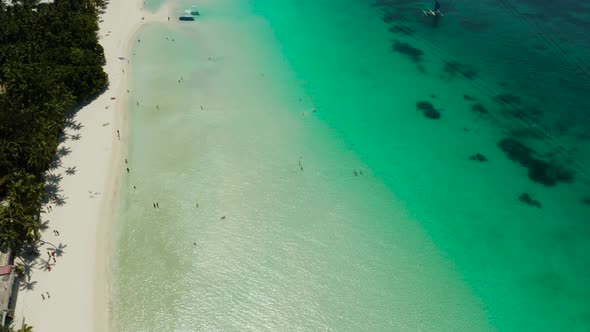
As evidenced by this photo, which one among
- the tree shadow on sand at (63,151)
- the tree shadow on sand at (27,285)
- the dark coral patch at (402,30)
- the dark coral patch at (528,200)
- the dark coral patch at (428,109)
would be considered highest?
the dark coral patch at (402,30)

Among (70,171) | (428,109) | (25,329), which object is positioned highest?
(428,109)

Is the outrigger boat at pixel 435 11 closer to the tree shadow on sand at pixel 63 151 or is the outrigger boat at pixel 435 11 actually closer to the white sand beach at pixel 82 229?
the white sand beach at pixel 82 229

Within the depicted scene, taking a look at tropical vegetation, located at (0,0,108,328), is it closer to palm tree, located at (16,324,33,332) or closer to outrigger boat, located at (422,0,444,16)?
palm tree, located at (16,324,33,332)

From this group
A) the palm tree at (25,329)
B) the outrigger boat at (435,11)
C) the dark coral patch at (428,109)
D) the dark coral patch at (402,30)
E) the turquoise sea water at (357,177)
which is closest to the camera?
the palm tree at (25,329)

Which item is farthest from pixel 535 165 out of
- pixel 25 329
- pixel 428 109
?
pixel 25 329

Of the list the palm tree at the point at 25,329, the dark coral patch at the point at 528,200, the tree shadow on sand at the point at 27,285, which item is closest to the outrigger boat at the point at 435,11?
the dark coral patch at the point at 528,200

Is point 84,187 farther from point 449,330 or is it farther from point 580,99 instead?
point 580,99

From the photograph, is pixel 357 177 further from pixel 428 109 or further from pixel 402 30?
pixel 402 30
